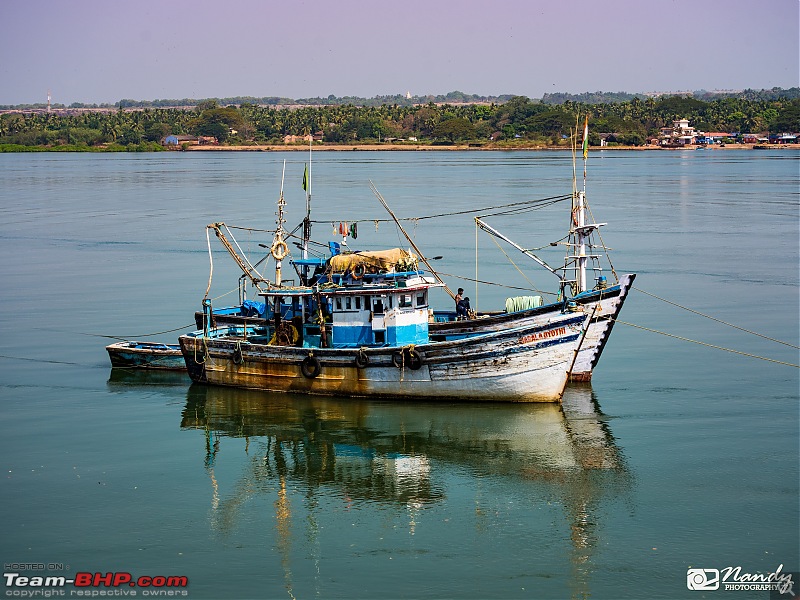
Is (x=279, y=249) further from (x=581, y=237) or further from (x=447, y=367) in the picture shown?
(x=581, y=237)

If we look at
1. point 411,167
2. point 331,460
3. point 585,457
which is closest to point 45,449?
point 331,460

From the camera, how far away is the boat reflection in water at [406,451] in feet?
69.4

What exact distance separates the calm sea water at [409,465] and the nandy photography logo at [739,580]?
19 cm

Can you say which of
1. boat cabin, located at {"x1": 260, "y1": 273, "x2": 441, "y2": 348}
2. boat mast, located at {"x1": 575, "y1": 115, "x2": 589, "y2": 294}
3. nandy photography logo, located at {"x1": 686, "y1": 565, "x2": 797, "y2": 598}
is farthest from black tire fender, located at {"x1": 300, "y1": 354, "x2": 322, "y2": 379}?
nandy photography logo, located at {"x1": 686, "y1": 565, "x2": 797, "y2": 598}

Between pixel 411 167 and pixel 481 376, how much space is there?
4240 inches

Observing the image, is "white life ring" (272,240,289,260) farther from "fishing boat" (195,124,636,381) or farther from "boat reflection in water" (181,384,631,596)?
"boat reflection in water" (181,384,631,596)

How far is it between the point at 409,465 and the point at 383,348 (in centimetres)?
417

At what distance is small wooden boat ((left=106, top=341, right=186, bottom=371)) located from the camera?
30.9 m

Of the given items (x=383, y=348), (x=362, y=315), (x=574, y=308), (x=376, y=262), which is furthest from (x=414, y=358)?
(x=574, y=308)

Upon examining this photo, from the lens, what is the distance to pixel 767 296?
4019cm

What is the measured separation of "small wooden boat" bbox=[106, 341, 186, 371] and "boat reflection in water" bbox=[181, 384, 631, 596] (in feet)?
5.15

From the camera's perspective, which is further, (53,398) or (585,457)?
(53,398)

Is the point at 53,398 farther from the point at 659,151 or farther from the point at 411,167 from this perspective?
the point at 659,151

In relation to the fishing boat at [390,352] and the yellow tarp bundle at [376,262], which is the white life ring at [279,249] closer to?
the fishing boat at [390,352]
